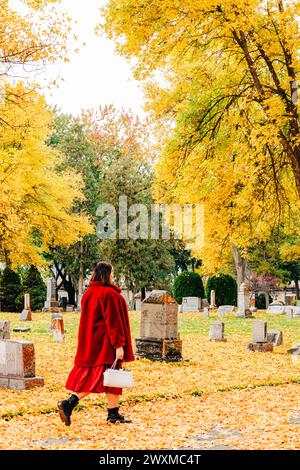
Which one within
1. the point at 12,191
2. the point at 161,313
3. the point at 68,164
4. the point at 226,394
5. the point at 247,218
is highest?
the point at 68,164

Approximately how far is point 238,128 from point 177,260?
39.0 metres

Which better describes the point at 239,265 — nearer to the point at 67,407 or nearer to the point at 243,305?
the point at 243,305

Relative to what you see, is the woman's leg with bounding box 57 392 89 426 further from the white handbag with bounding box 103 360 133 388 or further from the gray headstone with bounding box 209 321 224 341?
the gray headstone with bounding box 209 321 224 341

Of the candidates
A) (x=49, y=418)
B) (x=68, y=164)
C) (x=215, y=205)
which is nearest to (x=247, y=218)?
(x=215, y=205)

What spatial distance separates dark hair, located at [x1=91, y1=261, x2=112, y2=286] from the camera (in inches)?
317

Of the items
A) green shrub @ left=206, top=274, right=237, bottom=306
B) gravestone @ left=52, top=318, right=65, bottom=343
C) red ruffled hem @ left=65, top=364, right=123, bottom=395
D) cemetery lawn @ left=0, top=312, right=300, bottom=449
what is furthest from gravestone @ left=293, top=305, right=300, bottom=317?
red ruffled hem @ left=65, top=364, right=123, bottom=395

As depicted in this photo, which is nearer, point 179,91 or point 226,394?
point 226,394

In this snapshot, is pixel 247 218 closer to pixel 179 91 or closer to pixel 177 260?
pixel 179 91

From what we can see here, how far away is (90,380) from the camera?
793 centimetres

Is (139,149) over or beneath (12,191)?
over

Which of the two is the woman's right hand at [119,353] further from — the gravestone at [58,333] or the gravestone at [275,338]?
the gravestone at [275,338]

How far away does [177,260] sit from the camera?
57.1 m

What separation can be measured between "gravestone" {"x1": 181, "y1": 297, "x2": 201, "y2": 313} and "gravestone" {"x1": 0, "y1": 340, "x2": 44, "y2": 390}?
29159 mm
